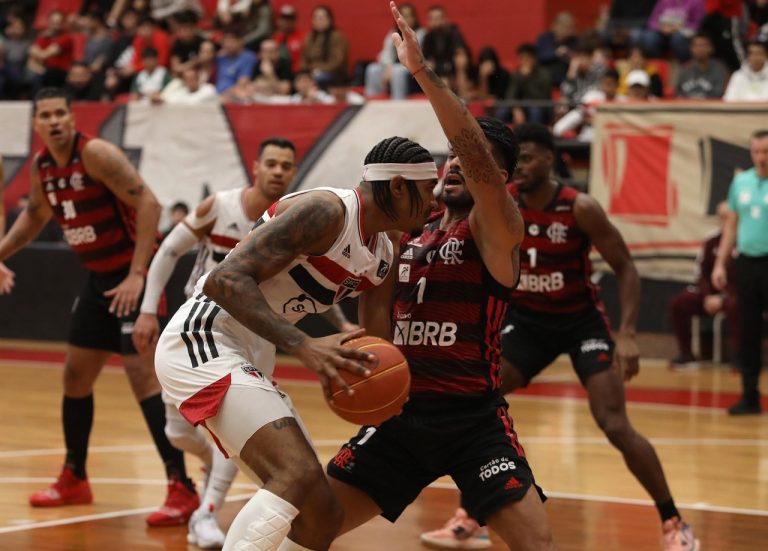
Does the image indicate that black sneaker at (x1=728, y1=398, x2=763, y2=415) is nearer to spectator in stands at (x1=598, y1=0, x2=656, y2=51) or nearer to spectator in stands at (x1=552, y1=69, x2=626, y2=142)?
spectator in stands at (x1=552, y1=69, x2=626, y2=142)

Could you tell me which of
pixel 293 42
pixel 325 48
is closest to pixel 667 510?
pixel 325 48

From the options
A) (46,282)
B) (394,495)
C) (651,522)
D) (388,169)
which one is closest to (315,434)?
(651,522)

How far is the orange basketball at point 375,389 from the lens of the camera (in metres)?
4.16

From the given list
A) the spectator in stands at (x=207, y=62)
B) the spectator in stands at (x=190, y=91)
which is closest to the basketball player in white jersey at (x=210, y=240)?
the spectator in stands at (x=190, y=91)

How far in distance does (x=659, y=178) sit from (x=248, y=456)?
32.7 ft

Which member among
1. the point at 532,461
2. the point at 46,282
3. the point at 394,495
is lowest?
the point at 46,282

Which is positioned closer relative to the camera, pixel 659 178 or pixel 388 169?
pixel 388 169

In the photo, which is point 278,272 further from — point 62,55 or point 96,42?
point 62,55

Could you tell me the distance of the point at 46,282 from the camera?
15.1 metres

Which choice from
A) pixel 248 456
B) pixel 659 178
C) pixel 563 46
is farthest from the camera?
pixel 563 46

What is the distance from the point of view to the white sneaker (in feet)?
21.0

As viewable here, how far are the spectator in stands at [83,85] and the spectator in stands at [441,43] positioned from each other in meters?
4.94

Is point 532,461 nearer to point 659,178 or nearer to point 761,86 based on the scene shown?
point 659,178

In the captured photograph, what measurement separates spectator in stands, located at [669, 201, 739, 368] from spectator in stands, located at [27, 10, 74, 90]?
9.90 meters
